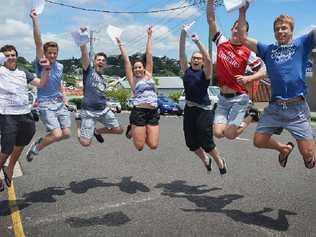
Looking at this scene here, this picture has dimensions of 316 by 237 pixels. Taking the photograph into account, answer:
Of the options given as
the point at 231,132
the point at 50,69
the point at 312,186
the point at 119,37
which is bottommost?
the point at 312,186

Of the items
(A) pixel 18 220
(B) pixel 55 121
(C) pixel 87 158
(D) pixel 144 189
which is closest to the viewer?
(A) pixel 18 220

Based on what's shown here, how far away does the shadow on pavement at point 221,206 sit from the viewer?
6.46m

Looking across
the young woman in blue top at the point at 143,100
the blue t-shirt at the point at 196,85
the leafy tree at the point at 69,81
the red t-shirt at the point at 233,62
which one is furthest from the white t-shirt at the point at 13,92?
the leafy tree at the point at 69,81

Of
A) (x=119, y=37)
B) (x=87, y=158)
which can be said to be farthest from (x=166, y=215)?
(x=87, y=158)

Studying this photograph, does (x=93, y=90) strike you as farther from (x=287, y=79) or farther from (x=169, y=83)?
(x=169, y=83)

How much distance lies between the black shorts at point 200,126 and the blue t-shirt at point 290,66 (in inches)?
64.5

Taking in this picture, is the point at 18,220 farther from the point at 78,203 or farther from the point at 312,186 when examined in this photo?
the point at 312,186

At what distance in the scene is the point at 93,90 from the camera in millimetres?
8086

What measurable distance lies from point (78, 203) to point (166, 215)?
1.53 m

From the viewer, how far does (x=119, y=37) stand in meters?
7.95

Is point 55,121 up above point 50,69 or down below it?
below

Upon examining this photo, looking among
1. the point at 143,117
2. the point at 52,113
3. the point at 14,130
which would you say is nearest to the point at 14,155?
the point at 14,130

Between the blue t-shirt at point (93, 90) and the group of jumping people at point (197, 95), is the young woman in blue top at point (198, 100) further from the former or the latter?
the blue t-shirt at point (93, 90)

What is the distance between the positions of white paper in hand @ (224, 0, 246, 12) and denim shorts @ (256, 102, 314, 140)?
135 cm
